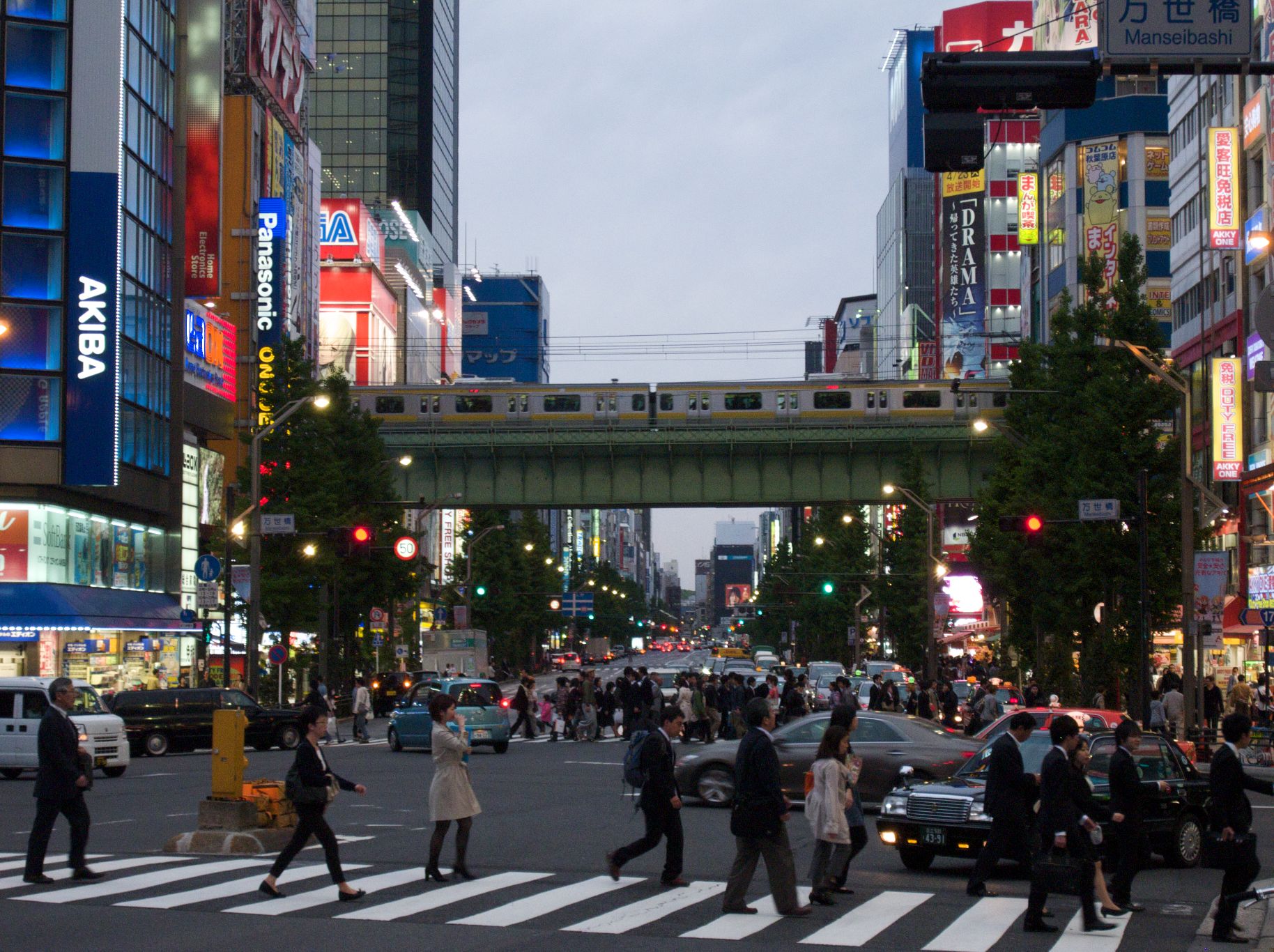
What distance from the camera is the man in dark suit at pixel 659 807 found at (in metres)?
14.4

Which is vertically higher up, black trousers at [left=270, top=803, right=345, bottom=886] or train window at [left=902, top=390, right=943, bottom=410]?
train window at [left=902, top=390, right=943, bottom=410]

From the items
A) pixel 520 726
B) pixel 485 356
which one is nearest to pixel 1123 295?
pixel 520 726

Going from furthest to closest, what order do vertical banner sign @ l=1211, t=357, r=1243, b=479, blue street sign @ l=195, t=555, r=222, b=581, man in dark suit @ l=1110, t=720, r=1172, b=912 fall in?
vertical banner sign @ l=1211, t=357, r=1243, b=479, blue street sign @ l=195, t=555, r=222, b=581, man in dark suit @ l=1110, t=720, r=1172, b=912

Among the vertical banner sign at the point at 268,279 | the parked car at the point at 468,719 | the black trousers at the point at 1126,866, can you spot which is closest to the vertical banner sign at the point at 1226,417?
the parked car at the point at 468,719

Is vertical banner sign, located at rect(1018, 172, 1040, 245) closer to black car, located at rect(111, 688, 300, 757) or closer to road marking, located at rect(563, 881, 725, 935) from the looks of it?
black car, located at rect(111, 688, 300, 757)

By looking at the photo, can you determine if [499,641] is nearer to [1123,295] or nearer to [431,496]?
[431,496]

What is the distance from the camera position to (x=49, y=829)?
14.5m

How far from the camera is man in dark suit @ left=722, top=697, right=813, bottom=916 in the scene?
1285cm

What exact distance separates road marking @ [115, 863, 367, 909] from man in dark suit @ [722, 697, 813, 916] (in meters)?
4.24

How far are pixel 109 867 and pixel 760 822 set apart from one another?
22.1 ft

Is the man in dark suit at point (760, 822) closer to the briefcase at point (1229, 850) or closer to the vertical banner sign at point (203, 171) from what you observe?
the briefcase at point (1229, 850)

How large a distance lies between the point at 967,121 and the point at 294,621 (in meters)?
43.2

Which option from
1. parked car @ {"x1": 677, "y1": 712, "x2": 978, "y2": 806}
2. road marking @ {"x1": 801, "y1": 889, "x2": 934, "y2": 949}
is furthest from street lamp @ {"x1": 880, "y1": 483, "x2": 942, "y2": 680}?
road marking @ {"x1": 801, "y1": 889, "x2": 934, "y2": 949}

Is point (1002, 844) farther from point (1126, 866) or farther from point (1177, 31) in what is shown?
point (1177, 31)
